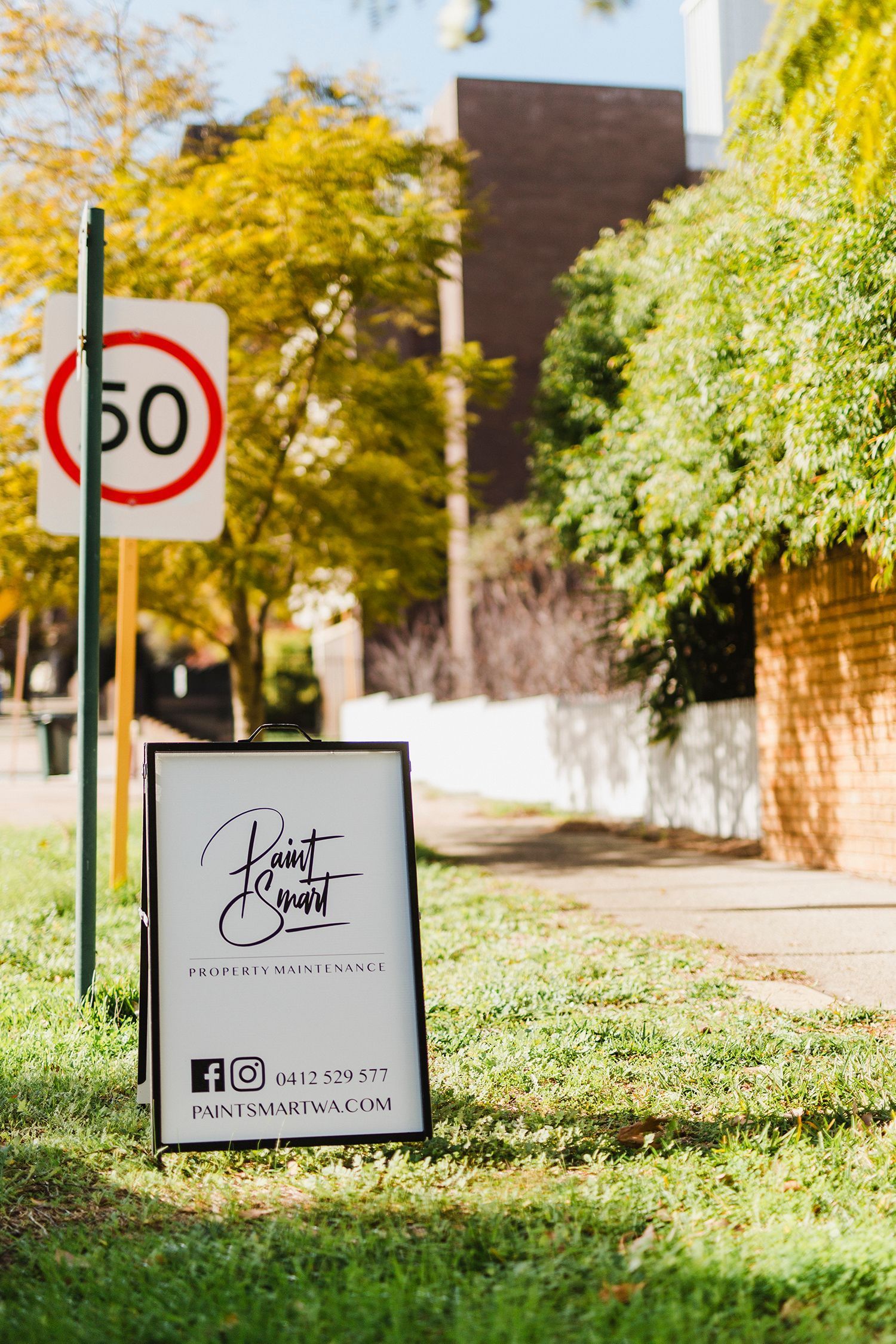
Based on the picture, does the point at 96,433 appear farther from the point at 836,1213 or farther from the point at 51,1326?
the point at 836,1213

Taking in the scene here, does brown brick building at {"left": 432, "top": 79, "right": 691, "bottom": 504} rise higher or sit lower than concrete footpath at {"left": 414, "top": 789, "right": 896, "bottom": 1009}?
higher

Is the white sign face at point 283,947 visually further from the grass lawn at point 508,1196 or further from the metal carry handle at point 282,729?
the grass lawn at point 508,1196

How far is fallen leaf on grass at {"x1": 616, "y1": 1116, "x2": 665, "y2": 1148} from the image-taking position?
359 cm

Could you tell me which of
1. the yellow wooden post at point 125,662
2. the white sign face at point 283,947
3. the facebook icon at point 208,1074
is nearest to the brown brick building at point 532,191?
the yellow wooden post at point 125,662

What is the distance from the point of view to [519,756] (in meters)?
19.1

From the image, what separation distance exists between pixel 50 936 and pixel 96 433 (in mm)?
3037

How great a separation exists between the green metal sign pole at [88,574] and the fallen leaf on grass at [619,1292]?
9.02 feet

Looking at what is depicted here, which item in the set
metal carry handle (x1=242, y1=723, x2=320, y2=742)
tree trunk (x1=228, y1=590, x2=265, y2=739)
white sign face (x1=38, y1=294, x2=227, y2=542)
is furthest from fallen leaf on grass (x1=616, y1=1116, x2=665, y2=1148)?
tree trunk (x1=228, y1=590, x2=265, y2=739)

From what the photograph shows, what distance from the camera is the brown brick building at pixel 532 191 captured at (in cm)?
2869

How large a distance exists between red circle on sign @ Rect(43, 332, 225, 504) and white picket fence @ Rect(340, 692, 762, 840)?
1547mm

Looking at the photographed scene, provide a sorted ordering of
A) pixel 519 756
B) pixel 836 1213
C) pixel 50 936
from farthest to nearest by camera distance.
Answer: pixel 519 756 < pixel 50 936 < pixel 836 1213

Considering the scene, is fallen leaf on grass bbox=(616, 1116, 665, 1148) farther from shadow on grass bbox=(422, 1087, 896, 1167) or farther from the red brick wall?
the red brick wall

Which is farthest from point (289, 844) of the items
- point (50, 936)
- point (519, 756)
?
point (519, 756)

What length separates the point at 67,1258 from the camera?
291 centimetres
